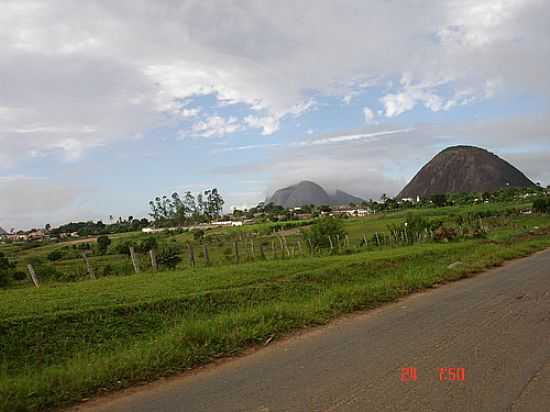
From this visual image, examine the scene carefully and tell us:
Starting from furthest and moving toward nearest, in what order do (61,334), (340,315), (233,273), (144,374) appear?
1. (233,273)
2. (340,315)
3. (61,334)
4. (144,374)

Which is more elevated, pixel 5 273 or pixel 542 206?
pixel 5 273

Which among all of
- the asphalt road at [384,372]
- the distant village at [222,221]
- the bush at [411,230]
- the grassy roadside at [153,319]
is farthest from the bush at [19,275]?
the distant village at [222,221]

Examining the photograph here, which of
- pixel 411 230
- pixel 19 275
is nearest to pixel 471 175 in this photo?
pixel 411 230

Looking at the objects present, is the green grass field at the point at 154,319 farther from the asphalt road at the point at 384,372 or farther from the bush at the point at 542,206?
the bush at the point at 542,206

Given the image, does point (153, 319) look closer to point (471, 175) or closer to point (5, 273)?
point (5, 273)

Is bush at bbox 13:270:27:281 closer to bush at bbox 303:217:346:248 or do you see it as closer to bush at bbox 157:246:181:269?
bush at bbox 157:246:181:269

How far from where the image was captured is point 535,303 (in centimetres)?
1070

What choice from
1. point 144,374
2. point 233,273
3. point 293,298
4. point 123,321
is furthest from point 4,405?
point 233,273

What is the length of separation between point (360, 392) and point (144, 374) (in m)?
2.68

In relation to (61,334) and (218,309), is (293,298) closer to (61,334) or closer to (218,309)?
(218,309)

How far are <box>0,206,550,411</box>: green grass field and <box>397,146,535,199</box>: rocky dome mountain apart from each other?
169 meters

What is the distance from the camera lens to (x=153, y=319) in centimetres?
1103

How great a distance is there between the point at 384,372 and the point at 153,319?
20.1 ft

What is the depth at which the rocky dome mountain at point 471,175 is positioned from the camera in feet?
589
